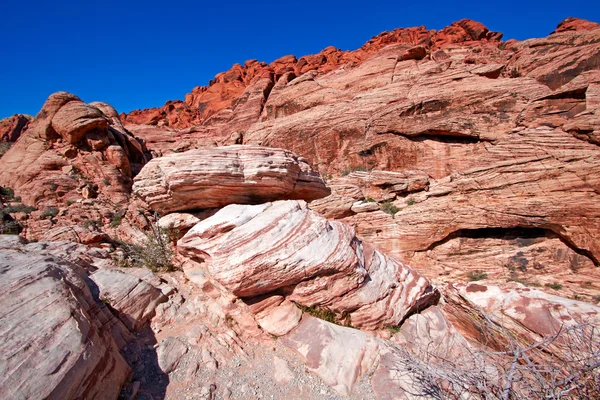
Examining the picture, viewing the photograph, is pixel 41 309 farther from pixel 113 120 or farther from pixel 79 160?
pixel 113 120

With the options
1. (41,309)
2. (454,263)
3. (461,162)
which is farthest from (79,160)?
(461,162)

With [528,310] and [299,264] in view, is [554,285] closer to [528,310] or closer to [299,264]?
[528,310]

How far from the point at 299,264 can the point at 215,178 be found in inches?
117

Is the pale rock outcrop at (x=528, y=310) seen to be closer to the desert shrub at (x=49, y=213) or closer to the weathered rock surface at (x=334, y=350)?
the weathered rock surface at (x=334, y=350)

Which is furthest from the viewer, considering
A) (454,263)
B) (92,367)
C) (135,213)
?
(135,213)

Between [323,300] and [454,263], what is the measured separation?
9244mm

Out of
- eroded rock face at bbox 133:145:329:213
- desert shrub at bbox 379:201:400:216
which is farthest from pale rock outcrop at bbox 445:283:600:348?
desert shrub at bbox 379:201:400:216

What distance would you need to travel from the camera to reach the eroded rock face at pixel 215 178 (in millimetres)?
5586

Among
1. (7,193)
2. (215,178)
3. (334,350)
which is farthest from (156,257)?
(7,193)

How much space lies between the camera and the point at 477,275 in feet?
33.1

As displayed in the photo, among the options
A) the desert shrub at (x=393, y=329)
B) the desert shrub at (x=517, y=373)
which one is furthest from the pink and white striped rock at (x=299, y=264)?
the desert shrub at (x=517, y=373)

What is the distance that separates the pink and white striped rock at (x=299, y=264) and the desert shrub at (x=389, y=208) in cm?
749

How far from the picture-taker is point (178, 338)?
12.2 ft

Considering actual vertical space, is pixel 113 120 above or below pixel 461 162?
above
